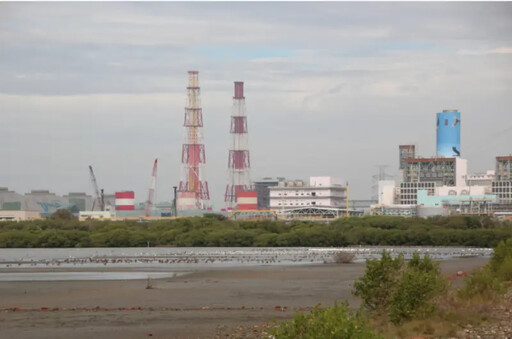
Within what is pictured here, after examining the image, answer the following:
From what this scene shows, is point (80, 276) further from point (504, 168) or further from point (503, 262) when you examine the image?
point (504, 168)

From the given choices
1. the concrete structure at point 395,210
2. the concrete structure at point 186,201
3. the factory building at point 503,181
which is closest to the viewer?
the concrete structure at point 395,210

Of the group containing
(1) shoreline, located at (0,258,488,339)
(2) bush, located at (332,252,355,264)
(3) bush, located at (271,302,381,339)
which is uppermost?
(3) bush, located at (271,302,381,339)

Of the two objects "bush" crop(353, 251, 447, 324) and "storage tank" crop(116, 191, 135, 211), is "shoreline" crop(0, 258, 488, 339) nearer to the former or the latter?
"bush" crop(353, 251, 447, 324)

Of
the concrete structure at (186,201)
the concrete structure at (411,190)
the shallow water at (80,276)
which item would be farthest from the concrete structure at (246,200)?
the shallow water at (80,276)

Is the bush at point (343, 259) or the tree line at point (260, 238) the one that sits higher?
the tree line at point (260, 238)

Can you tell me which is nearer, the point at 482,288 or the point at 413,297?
the point at 413,297

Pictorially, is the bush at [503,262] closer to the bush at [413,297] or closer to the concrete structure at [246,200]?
the bush at [413,297]

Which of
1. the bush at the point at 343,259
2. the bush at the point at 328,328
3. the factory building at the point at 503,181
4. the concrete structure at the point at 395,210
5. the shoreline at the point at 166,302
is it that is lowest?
the shoreline at the point at 166,302

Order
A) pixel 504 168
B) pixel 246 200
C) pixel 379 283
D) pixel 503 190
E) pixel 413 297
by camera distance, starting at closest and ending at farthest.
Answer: pixel 413 297 < pixel 379 283 < pixel 503 190 < pixel 246 200 < pixel 504 168

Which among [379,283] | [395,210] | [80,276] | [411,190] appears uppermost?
[411,190]

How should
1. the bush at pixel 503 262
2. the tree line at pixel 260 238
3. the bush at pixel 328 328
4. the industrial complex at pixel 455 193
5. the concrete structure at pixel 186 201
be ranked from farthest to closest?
1. the concrete structure at pixel 186 201
2. the industrial complex at pixel 455 193
3. the tree line at pixel 260 238
4. the bush at pixel 503 262
5. the bush at pixel 328 328

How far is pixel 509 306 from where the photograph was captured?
102 feet

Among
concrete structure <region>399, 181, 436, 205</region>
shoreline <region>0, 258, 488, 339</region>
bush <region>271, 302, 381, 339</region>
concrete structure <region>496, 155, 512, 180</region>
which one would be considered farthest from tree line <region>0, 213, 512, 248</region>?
bush <region>271, 302, 381, 339</region>

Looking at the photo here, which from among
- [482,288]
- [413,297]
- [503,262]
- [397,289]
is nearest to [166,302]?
[397,289]
